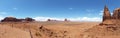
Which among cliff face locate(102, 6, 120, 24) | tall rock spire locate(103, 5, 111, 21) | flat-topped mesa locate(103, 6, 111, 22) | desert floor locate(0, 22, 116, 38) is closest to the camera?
desert floor locate(0, 22, 116, 38)

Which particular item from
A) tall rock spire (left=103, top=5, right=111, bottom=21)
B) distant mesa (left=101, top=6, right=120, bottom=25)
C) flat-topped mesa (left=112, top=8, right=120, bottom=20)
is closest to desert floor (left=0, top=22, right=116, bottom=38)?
distant mesa (left=101, top=6, right=120, bottom=25)

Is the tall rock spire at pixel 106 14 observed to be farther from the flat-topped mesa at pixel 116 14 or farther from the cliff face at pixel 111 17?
the flat-topped mesa at pixel 116 14

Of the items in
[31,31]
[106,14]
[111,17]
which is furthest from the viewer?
[106,14]

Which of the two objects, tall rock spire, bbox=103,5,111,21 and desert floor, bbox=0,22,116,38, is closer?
desert floor, bbox=0,22,116,38

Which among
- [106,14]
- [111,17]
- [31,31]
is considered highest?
[106,14]

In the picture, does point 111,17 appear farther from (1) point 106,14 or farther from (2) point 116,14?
(2) point 116,14

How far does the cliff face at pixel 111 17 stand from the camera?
63869 mm

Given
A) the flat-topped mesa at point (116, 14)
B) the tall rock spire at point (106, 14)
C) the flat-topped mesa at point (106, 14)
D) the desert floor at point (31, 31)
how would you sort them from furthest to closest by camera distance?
the tall rock spire at point (106, 14) < the flat-topped mesa at point (106, 14) < the flat-topped mesa at point (116, 14) < the desert floor at point (31, 31)

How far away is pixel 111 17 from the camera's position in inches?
2653

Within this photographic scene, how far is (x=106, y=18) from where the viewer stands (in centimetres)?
6838

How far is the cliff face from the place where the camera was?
6387 cm

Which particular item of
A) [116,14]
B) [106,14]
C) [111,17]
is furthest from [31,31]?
[106,14]

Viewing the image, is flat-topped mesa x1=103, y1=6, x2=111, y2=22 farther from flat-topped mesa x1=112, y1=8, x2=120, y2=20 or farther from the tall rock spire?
flat-topped mesa x1=112, y1=8, x2=120, y2=20

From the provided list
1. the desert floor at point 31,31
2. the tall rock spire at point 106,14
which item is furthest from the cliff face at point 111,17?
the desert floor at point 31,31
